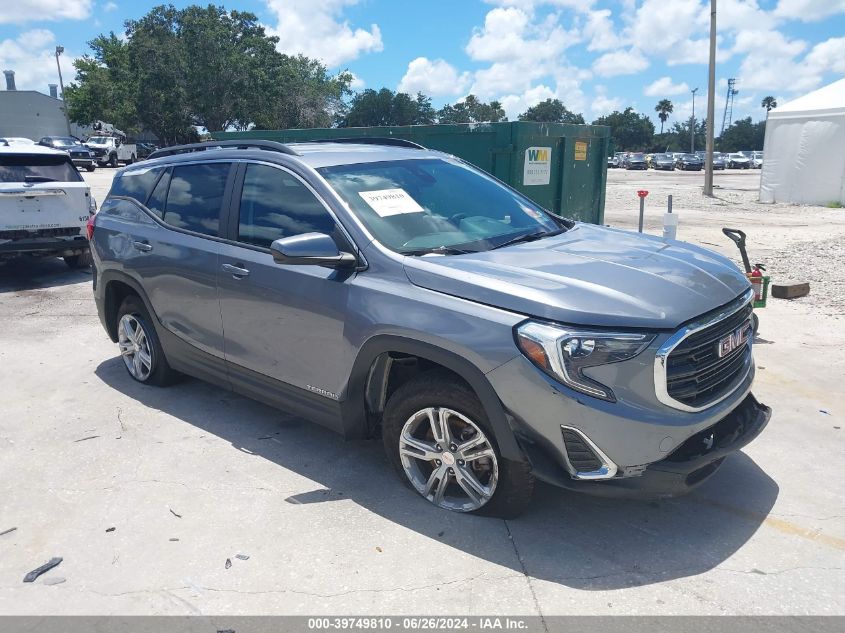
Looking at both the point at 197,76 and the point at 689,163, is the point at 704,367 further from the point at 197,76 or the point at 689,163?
the point at 689,163

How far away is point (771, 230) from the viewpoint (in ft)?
51.1

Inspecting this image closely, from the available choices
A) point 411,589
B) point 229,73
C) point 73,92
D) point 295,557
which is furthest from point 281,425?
point 73,92

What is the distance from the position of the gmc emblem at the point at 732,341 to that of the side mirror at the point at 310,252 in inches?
72.7

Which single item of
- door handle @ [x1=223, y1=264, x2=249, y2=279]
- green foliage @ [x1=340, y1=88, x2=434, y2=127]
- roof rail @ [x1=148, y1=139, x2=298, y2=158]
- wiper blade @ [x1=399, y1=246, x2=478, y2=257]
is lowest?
door handle @ [x1=223, y1=264, x2=249, y2=279]

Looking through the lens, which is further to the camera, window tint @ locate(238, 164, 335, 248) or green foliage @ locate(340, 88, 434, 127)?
green foliage @ locate(340, 88, 434, 127)

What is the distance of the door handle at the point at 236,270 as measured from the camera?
4.20 m

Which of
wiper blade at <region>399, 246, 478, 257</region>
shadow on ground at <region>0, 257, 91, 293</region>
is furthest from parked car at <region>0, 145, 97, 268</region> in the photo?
wiper blade at <region>399, 246, 478, 257</region>

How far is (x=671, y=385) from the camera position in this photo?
297cm

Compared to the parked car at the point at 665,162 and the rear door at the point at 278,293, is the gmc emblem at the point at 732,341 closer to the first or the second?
the rear door at the point at 278,293

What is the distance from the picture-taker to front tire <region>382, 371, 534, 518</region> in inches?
128

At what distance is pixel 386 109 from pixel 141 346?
6998 cm

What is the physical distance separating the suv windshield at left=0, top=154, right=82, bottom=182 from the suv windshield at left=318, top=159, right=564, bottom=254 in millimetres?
6869

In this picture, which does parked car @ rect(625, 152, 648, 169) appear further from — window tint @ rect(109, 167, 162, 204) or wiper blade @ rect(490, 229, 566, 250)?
wiper blade @ rect(490, 229, 566, 250)
